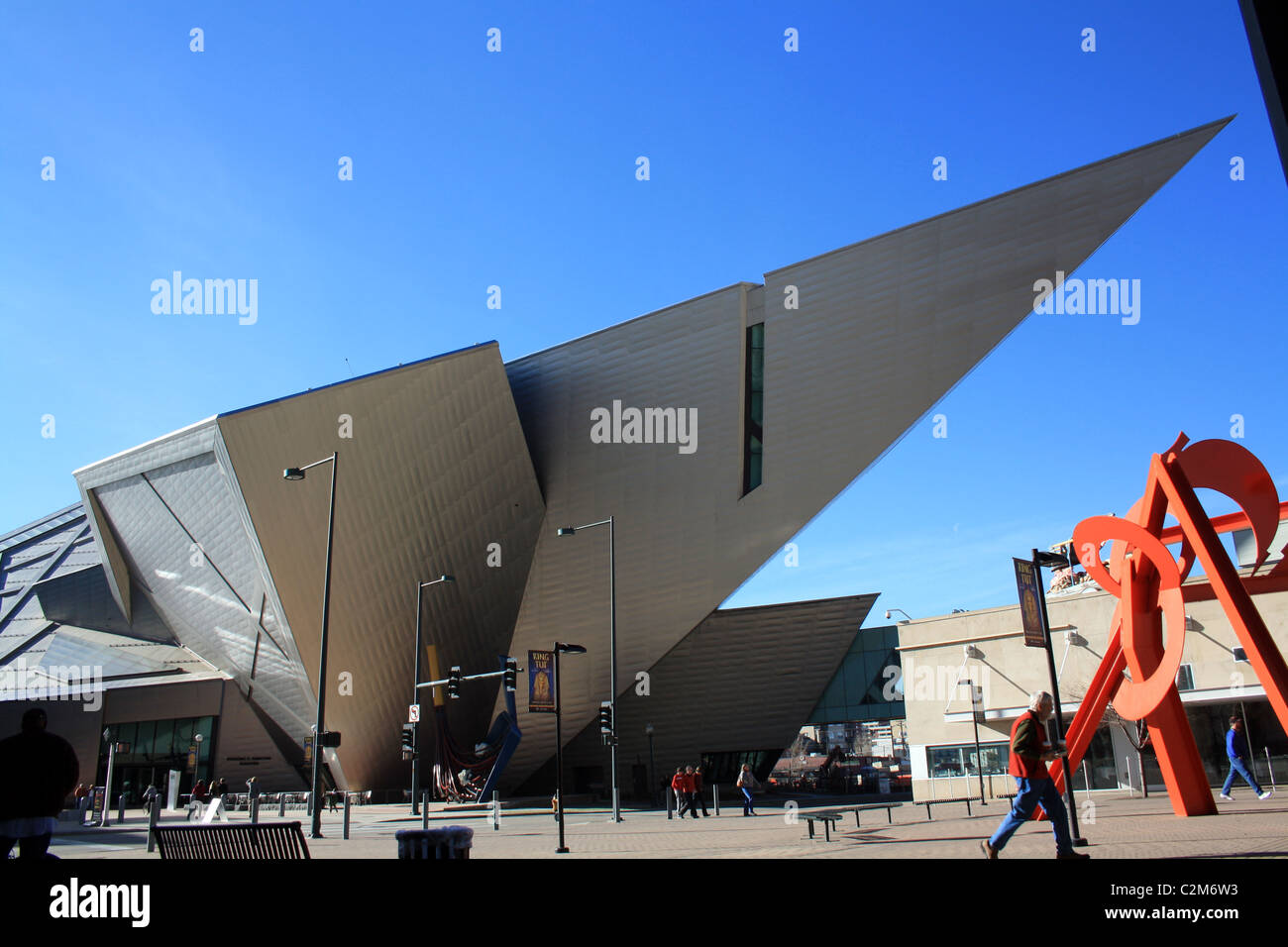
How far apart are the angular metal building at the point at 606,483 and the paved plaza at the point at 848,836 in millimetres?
8842

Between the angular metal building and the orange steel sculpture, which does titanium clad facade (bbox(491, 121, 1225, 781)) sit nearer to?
the angular metal building

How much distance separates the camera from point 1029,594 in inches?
586

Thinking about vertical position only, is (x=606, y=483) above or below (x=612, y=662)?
above

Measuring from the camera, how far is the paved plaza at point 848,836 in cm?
1103

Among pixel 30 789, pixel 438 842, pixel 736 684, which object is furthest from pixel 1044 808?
pixel 736 684

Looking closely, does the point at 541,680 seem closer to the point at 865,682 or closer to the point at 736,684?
the point at 736,684

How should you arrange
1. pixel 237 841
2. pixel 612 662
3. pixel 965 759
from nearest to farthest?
pixel 237 841, pixel 612 662, pixel 965 759

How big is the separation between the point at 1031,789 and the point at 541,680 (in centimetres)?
1615

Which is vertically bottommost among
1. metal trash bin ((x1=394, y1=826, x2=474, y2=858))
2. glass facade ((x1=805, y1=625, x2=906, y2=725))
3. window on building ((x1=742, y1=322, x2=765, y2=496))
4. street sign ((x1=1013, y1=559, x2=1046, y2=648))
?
glass facade ((x1=805, y1=625, x2=906, y2=725))

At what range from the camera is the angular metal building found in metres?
27.8

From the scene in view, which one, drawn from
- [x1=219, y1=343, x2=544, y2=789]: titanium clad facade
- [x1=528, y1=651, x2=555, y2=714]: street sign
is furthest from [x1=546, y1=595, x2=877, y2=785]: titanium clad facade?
[x1=528, y1=651, x2=555, y2=714]: street sign

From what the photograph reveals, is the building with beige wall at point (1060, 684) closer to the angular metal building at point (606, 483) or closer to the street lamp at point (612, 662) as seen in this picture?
the angular metal building at point (606, 483)

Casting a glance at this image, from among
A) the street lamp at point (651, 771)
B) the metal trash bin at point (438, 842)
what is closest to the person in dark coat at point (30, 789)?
the metal trash bin at point (438, 842)
